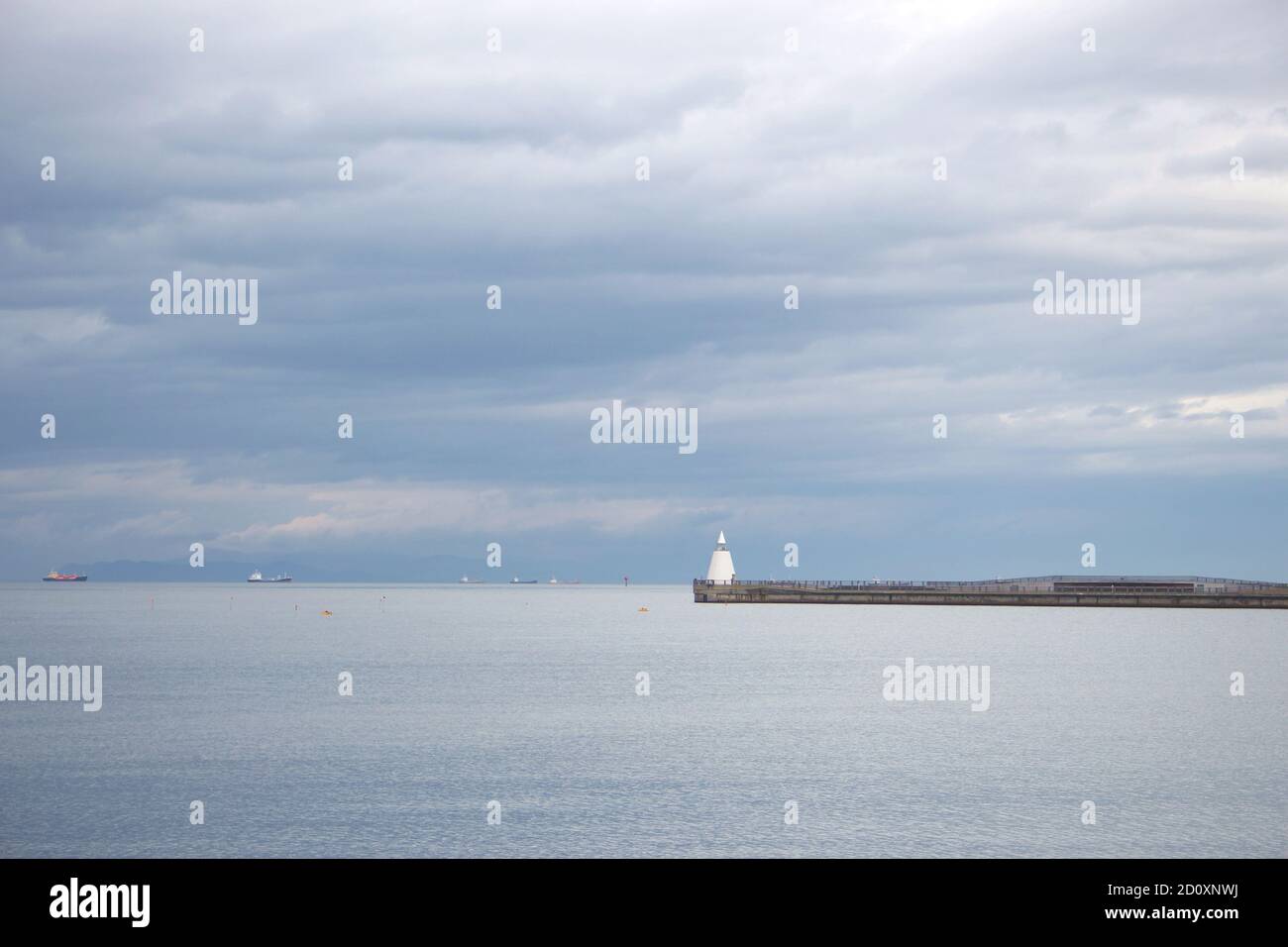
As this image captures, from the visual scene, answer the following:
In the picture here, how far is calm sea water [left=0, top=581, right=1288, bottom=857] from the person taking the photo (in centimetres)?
4044

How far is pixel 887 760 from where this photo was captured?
56.7 m

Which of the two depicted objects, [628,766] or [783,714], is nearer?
[628,766]

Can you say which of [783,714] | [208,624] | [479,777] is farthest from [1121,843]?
[208,624]

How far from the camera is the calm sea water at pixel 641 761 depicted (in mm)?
40438

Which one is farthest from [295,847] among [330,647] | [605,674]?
[330,647]

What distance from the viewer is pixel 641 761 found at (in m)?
55.2

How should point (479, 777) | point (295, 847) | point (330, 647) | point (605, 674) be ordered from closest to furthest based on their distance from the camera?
1. point (295, 847)
2. point (479, 777)
3. point (605, 674)
4. point (330, 647)

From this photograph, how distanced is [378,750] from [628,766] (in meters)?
11.9

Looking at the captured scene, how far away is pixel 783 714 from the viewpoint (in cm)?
7369
